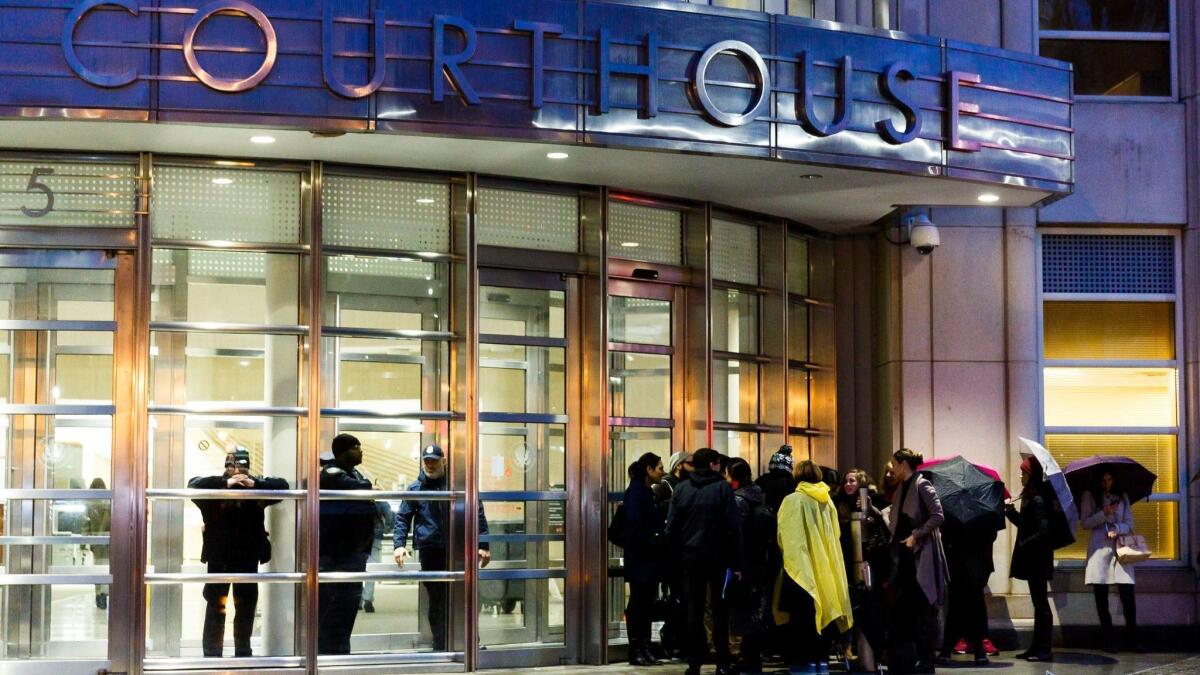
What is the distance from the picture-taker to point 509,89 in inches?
507

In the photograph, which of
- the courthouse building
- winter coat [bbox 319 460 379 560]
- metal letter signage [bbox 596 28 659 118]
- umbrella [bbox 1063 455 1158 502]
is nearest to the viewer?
the courthouse building

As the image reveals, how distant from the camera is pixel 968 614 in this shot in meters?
14.9

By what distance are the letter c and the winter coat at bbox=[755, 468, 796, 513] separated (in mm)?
5944

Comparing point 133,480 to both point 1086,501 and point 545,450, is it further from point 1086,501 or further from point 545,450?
point 1086,501

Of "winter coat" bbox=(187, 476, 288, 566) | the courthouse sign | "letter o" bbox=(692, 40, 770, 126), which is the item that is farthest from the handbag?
"winter coat" bbox=(187, 476, 288, 566)

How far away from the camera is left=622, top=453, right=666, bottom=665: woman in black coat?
555 inches

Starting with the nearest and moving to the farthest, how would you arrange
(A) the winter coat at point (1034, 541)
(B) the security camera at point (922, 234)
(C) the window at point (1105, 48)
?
1. (A) the winter coat at point (1034, 541)
2. (B) the security camera at point (922, 234)
3. (C) the window at point (1105, 48)

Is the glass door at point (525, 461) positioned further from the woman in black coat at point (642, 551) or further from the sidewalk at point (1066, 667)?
the woman in black coat at point (642, 551)

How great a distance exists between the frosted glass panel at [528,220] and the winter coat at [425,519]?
2031mm

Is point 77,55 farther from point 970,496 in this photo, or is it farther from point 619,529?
point 970,496

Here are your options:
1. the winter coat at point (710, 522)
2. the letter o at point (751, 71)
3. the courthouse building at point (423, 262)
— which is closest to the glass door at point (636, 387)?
the courthouse building at point (423, 262)

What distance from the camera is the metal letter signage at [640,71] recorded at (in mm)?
13047

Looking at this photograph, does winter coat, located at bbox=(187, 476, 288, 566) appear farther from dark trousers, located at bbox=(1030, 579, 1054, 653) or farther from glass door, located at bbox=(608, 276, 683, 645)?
dark trousers, located at bbox=(1030, 579, 1054, 653)

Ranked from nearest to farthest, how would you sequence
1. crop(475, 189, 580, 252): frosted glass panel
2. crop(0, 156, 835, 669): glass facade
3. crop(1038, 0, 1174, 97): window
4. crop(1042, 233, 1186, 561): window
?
1. crop(0, 156, 835, 669): glass facade
2. crop(475, 189, 580, 252): frosted glass panel
3. crop(1042, 233, 1186, 561): window
4. crop(1038, 0, 1174, 97): window
